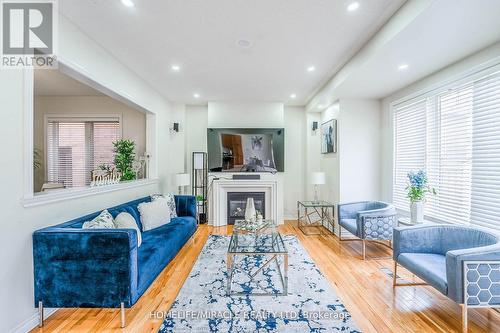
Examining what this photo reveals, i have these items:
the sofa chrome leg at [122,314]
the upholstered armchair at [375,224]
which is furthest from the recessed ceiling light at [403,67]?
the sofa chrome leg at [122,314]

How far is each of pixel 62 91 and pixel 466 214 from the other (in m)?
6.80

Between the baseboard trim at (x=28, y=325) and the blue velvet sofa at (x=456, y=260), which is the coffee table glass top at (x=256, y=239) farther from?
the baseboard trim at (x=28, y=325)

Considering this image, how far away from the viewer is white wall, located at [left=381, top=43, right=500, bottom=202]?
264 cm

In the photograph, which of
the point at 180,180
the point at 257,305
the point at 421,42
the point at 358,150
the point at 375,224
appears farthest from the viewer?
the point at 180,180

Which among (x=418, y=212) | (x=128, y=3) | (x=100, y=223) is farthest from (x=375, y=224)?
(x=128, y=3)

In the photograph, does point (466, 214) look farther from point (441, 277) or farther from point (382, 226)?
point (441, 277)

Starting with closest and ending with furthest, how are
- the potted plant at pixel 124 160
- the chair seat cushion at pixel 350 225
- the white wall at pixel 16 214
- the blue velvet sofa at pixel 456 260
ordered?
the white wall at pixel 16 214, the blue velvet sofa at pixel 456 260, the chair seat cushion at pixel 350 225, the potted plant at pixel 124 160

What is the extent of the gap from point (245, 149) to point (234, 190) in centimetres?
95

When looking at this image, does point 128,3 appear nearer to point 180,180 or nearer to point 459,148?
point 180,180

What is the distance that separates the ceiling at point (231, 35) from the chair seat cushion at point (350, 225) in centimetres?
239

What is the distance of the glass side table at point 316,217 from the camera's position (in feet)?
16.2

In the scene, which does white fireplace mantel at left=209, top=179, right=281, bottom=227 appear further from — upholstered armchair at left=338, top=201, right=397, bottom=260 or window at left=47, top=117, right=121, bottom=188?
window at left=47, top=117, right=121, bottom=188

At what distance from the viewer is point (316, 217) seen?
18.7 feet

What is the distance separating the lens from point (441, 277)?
83.7 inches
